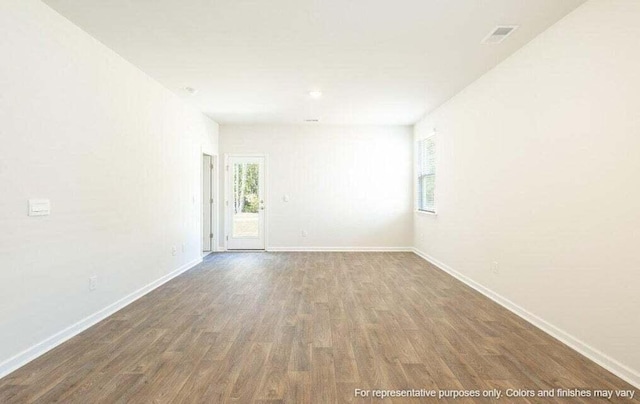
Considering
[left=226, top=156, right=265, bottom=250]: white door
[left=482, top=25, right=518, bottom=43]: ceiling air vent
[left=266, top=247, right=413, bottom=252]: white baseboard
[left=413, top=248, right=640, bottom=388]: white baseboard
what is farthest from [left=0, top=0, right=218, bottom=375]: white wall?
[left=413, top=248, right=640, bottom=388]: white baseboard

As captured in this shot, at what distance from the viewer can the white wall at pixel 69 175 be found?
2383 millimetres

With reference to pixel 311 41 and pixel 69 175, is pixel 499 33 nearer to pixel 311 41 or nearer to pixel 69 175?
pixel 311 41

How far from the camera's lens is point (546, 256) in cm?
309

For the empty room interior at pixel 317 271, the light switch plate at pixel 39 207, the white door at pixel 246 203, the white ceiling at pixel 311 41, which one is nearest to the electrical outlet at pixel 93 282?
the empty room interior at pixel 317 271

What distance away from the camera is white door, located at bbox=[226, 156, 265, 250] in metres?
7.26

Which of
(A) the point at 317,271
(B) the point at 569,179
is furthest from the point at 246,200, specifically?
(B) the point at 569,179

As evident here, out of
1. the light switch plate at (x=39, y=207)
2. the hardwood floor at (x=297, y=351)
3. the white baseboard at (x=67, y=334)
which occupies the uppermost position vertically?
the light switch plate at (x=39, y=207)

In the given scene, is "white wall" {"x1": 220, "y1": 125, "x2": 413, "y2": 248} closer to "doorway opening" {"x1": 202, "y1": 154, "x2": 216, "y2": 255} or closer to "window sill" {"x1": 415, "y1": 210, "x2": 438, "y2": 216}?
"window sill" {"x1": 415, "y1": 210, "x2": 438, "y2": 216}

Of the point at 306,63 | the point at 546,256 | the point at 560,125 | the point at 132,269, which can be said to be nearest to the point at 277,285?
the point at 132,269

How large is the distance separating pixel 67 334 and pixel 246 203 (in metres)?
4.57

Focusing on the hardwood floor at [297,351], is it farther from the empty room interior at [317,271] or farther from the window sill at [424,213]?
the window sill at [424,213]

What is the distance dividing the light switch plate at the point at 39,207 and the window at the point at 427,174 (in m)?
5.31

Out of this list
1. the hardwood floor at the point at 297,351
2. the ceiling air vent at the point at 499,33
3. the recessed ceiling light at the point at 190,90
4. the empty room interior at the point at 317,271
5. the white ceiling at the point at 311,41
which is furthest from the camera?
the recessed ceiling light at the point at 190,90

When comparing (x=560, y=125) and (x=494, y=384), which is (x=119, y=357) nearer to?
(x=494, y=384)
